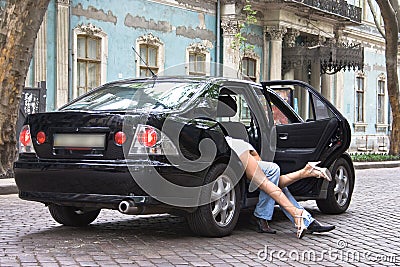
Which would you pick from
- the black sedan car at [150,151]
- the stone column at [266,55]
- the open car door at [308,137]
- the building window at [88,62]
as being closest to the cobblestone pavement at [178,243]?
the black sedan car at [150,151]

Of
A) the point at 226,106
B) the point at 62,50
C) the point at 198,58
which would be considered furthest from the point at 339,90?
the point at 226,106

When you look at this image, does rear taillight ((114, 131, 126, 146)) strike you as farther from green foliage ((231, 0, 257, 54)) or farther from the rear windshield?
green foliage ((231, 0, 257, 54))

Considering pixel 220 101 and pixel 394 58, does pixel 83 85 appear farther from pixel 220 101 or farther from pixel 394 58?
pixel 220 101

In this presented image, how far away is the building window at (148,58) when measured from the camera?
23469 millimetres

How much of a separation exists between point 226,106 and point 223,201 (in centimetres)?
120

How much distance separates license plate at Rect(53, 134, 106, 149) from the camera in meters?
7.21

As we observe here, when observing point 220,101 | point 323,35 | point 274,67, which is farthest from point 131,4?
point 220,101

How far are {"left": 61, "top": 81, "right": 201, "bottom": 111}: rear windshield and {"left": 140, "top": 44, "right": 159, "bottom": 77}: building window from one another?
1501cm

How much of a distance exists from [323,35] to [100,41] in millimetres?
13016

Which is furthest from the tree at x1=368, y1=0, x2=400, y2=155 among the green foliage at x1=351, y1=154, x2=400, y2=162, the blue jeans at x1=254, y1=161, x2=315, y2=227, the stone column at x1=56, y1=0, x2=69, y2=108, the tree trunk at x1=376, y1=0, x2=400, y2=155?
the blue jeans at x1=254, y1=161, x2=315, y2=227

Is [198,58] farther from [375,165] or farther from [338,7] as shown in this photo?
[338,7]

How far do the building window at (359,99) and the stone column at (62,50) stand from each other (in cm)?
1919

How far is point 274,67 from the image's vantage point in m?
28.8

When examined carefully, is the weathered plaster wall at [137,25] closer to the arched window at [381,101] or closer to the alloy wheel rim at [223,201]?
the alloy wheel rim at [223,201]
